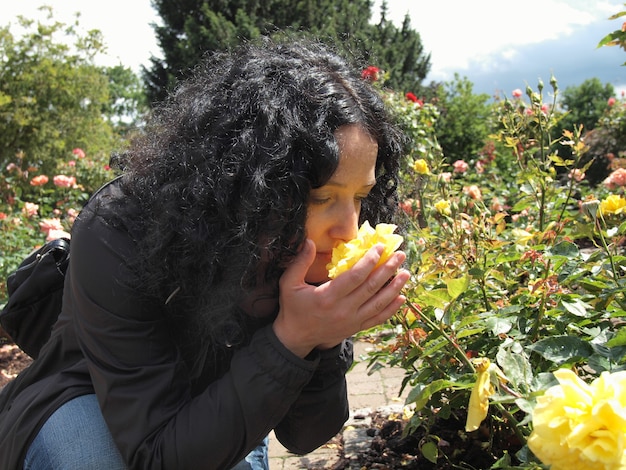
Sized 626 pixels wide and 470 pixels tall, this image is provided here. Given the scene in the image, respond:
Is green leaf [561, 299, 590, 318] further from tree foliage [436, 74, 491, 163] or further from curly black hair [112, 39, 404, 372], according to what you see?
tree foliage [436, 74, 491, 163]

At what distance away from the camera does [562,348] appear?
1.05 metres

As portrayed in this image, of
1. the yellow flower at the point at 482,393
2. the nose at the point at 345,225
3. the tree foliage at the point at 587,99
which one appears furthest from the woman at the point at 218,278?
the tree foliage at the point at 587,99

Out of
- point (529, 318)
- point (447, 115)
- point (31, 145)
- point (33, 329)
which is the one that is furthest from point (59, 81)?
point (529, 318)

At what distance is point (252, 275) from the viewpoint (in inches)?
47.2

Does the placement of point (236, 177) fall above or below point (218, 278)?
above

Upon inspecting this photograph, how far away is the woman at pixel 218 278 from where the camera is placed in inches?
43.9

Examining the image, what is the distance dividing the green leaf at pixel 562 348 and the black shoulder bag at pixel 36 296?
42.2 inches

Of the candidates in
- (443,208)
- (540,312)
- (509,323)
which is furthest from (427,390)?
(443,208)

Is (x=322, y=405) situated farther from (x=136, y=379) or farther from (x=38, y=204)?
(x=38, y=204)

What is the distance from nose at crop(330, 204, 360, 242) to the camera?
113cm

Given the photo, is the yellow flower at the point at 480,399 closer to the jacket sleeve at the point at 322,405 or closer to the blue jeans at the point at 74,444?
the jacket sleeve at the point at 322,405

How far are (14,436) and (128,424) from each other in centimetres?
28

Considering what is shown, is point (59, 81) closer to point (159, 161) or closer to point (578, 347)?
point (159, 161)

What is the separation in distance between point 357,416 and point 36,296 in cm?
135
